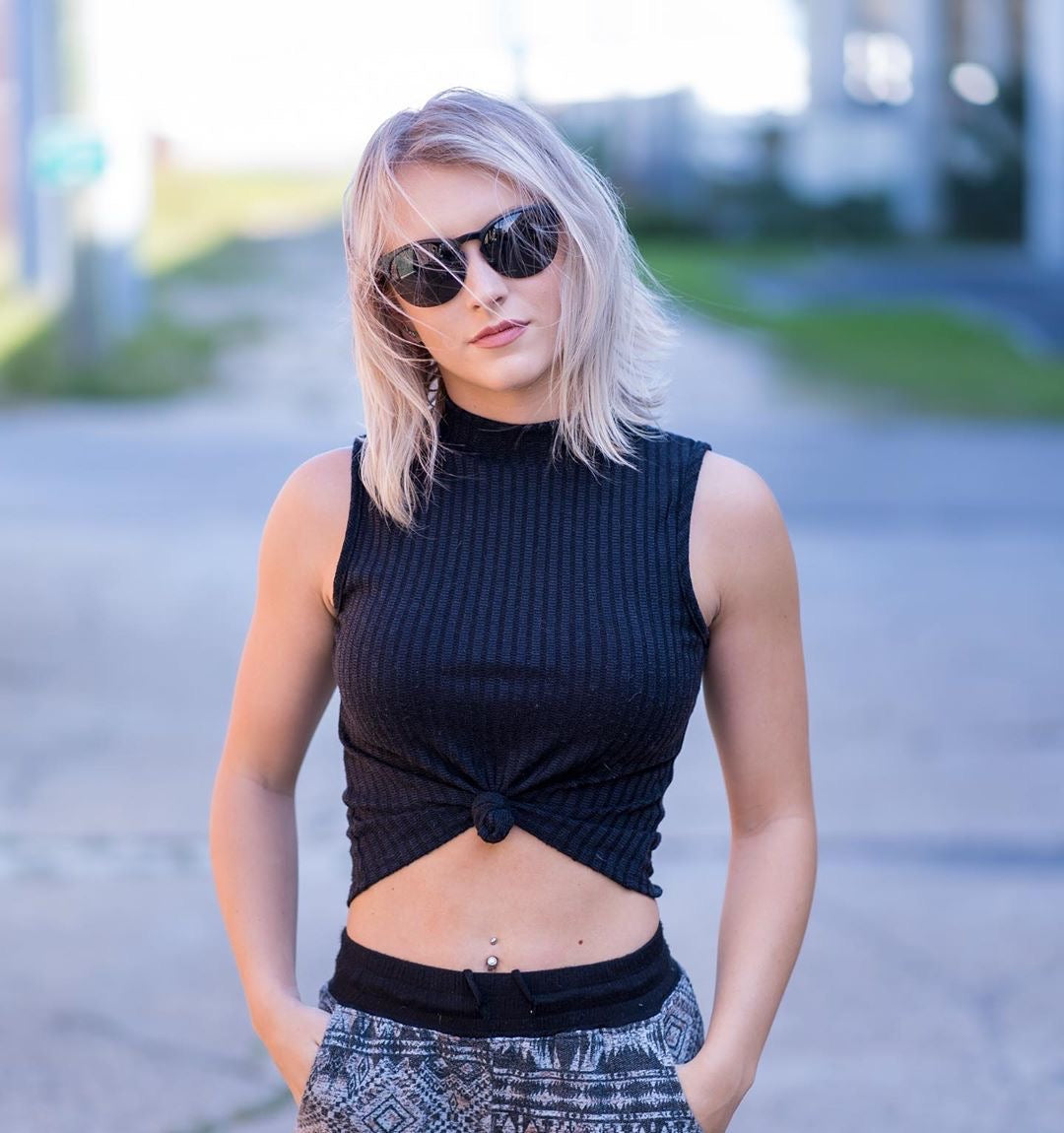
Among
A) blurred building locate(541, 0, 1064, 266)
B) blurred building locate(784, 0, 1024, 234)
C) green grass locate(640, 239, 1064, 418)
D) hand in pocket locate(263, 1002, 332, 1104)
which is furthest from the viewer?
blurred building locate(784, 0, 1024, 234)

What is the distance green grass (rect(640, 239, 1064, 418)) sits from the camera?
12.9 meters

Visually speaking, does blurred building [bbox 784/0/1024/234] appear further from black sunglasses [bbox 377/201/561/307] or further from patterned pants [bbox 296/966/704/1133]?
patterned pants [bbox 296/966/704/1133]

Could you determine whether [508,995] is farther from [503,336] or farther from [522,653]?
[503,336]

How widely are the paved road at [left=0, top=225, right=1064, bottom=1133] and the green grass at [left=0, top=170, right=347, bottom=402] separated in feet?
11.3

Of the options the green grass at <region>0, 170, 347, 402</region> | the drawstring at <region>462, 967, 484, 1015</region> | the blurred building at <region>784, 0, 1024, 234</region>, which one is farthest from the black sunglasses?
the blurred building at <region>784, 0, 1024, 234</region>

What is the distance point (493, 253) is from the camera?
1.75 metres

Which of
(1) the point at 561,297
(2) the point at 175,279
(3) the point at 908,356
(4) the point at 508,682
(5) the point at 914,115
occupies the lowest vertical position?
(4) the point at 508,682

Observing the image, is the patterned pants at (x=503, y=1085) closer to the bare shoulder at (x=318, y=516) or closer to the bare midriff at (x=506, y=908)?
the bare midriff at (x=506, y=908)

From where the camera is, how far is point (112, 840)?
4.69m

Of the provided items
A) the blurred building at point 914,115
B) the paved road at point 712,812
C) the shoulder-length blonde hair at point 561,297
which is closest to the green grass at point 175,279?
the paved road at point 712,812

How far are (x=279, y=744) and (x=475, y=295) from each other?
587 mm

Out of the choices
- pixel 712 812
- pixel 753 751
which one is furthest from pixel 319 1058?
pixel 712 812

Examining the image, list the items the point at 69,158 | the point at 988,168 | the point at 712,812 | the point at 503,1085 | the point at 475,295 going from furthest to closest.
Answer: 1. the point at 988,168
2. the point at 69,158
3. the point at 712,812
4. the point at 475,295
5. the point at 503,1085

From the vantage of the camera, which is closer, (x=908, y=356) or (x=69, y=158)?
(x=69, y=158)
